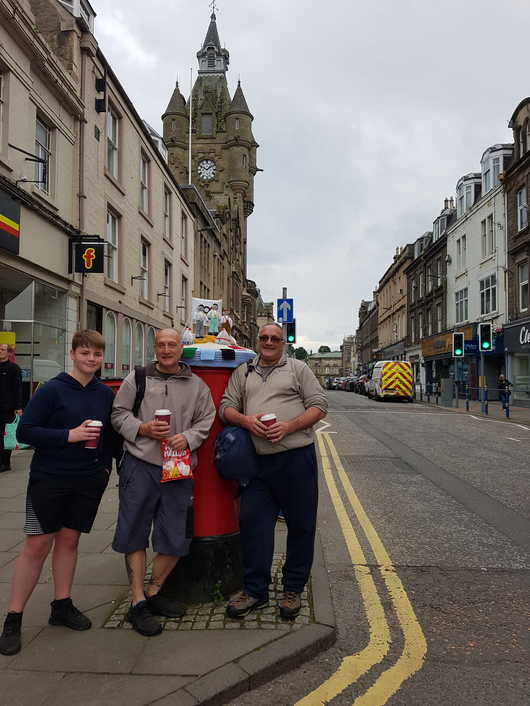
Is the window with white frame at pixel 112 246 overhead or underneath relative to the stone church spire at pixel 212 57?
underneath

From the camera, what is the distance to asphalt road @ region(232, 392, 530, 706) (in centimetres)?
282

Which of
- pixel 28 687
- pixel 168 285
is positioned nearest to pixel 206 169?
pixel 168 285

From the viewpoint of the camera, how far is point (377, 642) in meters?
3.29

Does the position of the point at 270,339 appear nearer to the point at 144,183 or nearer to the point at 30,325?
the point at 30,325

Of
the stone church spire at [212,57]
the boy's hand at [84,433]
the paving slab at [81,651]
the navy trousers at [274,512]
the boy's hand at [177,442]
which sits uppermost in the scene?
the stone church spire at [212,57]

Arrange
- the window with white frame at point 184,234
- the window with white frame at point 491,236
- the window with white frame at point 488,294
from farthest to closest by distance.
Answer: the window with white frame at point 491,236, the window with white frame at point 488,294, the window with white frame at point 184,234

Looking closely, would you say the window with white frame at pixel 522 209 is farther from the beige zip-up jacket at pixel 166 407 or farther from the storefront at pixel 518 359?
the beige zip-up jacket at pixel 166 407

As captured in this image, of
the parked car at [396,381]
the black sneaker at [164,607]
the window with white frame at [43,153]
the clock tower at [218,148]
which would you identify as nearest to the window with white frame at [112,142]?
the window with white frame at [43,153]

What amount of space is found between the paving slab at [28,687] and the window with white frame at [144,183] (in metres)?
19.0

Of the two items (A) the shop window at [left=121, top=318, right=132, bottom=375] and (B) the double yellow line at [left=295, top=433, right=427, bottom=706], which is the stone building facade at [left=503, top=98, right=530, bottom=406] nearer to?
(A) the shop window at [left=121, top=318, right=132, bottom=375]

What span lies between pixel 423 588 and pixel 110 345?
47.5ft

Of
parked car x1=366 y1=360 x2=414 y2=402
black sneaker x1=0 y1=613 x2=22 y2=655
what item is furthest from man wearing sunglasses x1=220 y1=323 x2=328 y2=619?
parked car x1=366 y1=360 x2=414 y2=402

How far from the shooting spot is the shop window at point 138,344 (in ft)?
64.1

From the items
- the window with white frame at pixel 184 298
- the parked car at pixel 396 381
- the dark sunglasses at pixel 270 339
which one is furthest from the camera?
the parked car at pixel 396 381
